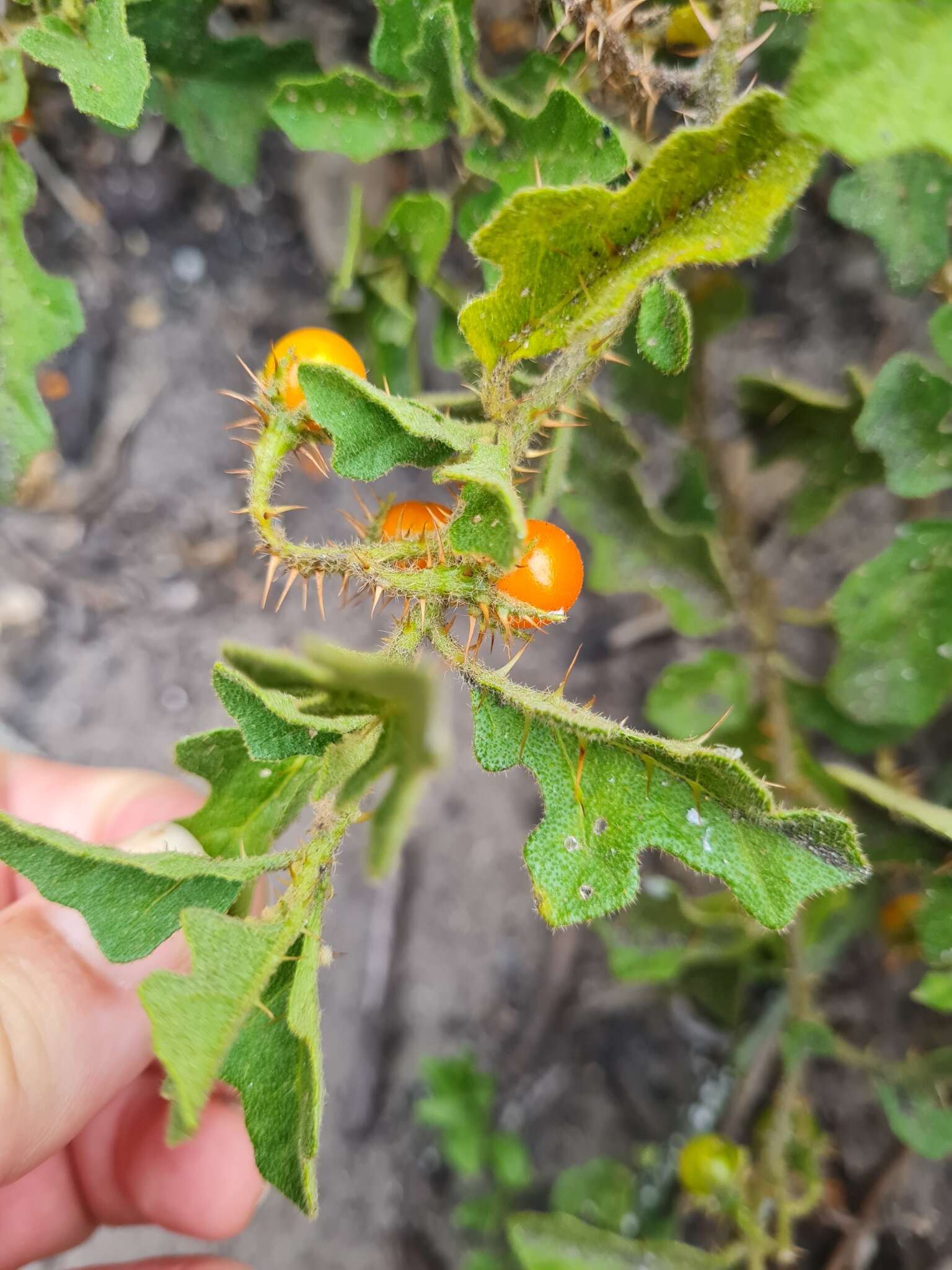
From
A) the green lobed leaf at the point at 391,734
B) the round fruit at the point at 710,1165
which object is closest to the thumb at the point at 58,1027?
the green lobed leaf at the point at 391,734

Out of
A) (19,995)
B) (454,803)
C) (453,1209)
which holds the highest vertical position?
(19,995)

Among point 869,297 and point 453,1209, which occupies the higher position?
point 869,297

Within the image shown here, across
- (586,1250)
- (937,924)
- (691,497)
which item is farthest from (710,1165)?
(691,497)

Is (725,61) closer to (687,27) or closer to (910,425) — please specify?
(687,27)

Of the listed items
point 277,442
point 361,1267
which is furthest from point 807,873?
point 361,1267

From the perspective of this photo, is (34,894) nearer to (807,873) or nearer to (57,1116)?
(57,1116)
